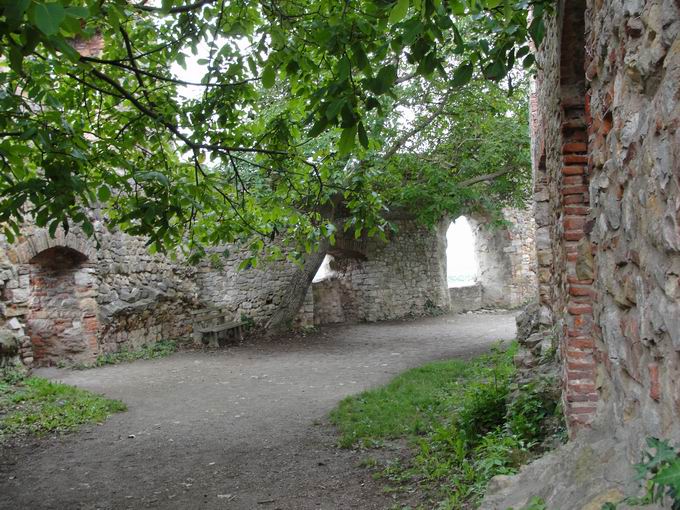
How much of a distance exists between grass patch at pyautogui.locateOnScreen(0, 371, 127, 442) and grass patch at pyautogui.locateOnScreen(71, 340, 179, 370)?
1.65 metres

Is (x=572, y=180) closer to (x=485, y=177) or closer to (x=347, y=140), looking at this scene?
(x=347, y=140)

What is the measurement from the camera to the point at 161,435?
18.1ft

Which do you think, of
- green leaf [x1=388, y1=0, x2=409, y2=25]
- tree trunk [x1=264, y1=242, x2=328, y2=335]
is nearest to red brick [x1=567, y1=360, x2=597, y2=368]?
green leaf [x1=388, y1=0, x2=409, y2=25]

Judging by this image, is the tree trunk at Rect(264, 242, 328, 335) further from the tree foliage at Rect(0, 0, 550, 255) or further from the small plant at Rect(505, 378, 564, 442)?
the small plant at Rect(505, 378, 564, 442)

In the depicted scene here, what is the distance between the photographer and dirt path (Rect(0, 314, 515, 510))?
4.05m

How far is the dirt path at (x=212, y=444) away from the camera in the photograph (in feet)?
13.3

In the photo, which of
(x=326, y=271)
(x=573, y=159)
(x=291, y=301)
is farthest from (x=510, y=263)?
(x=573, y=159)

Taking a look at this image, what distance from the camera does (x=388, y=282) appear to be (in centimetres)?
1517

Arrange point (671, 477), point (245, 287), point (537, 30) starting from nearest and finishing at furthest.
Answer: point (671, 477), point (537, 30), point (245, 287)

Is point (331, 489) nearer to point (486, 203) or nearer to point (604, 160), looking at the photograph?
point (604, 160)

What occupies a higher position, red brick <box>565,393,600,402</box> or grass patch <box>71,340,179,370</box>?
red brick <box>565,393,600,402</box>

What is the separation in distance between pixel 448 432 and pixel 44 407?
4.47 m

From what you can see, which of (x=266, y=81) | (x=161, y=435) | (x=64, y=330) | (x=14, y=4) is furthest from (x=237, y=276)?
(x=14, y=4)

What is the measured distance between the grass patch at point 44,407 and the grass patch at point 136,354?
1.65m
